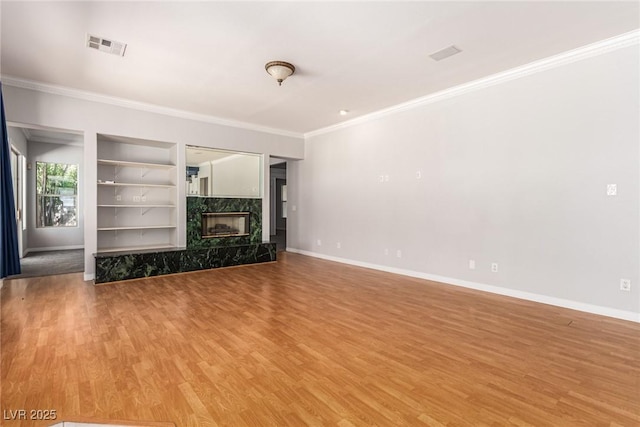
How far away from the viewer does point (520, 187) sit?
4.09m

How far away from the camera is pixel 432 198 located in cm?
508

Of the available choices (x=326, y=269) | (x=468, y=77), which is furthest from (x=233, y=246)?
(x=468, y=77)

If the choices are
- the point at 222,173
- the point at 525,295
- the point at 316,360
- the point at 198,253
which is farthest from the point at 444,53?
the point at 198,253

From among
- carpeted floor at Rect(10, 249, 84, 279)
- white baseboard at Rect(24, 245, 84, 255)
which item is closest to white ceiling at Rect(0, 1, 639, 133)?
carpeted floor at Rect(10, 249, 84, 279)

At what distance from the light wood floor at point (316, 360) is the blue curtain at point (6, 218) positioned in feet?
1.58

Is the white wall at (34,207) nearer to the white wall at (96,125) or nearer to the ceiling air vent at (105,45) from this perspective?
the white wall at (96,125)

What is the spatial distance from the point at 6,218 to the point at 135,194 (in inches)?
75.8

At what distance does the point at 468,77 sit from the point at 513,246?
2345 mm

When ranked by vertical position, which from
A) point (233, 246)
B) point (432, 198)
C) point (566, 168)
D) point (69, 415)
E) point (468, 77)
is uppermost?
point (468, 77)

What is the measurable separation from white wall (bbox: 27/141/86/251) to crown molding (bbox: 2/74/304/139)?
327 centimetres

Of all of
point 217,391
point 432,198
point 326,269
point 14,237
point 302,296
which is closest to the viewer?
point 217,391

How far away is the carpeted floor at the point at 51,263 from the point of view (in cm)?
555

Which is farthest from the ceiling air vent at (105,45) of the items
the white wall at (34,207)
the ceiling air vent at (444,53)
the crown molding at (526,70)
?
the white wall at (34,207)

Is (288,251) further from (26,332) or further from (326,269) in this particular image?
(26,332)
